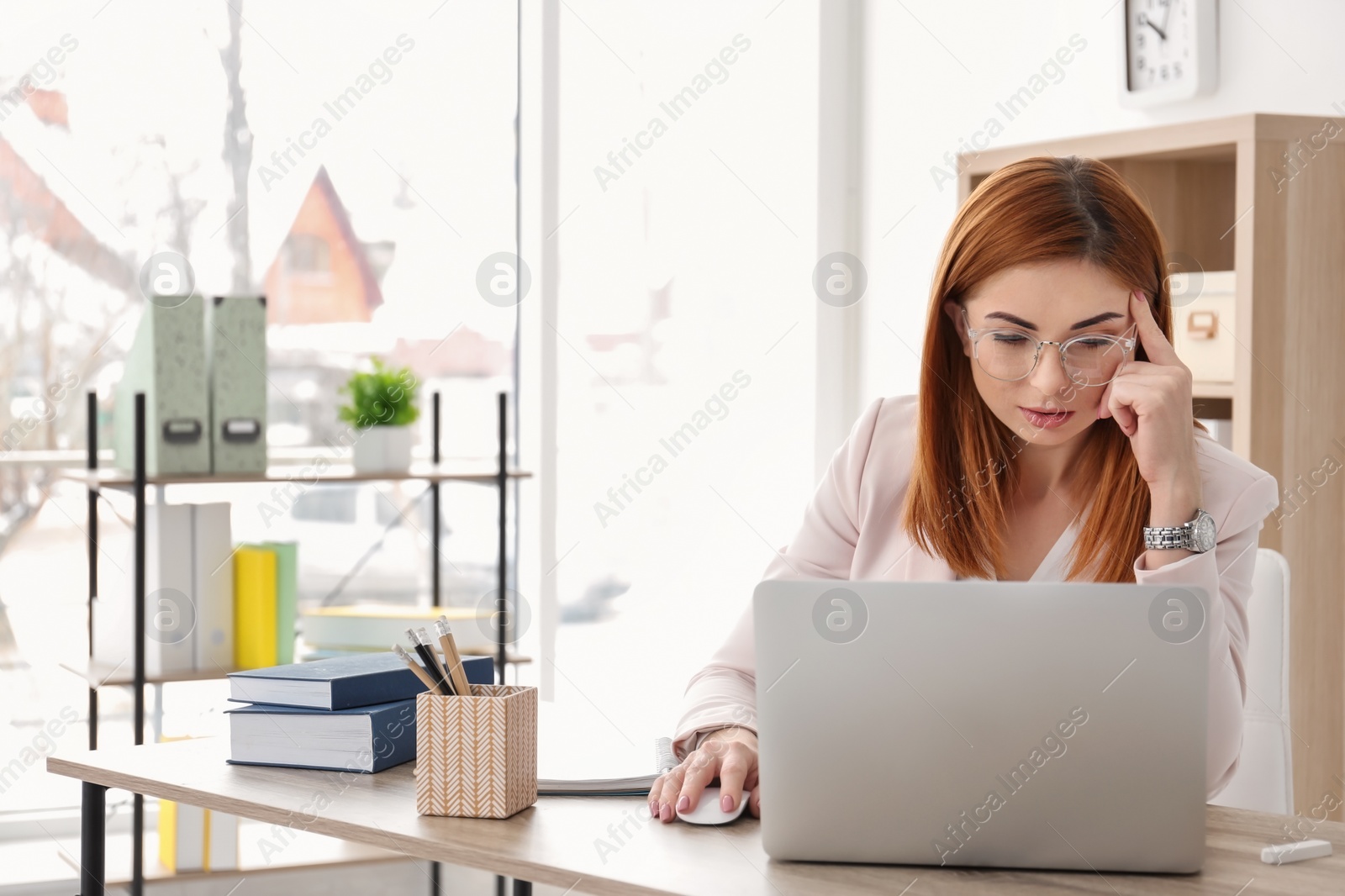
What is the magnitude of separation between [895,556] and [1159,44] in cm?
184

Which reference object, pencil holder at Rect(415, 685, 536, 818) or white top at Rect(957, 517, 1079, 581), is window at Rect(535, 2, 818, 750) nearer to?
white top at Rect(957, 517, 1079, 581)

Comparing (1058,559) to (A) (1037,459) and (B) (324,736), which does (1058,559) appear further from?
(B) (324,736)

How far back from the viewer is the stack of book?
1274 mm

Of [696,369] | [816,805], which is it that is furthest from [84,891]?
[696,369]

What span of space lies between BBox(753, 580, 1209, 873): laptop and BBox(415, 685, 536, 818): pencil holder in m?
0.25

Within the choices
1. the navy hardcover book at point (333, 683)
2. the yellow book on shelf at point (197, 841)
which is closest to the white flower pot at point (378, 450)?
the yellow book on shelf at point (197, 841)

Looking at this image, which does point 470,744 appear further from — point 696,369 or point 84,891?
point 696,369

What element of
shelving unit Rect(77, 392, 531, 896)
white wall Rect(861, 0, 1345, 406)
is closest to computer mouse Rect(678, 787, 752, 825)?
shelving unit Rect(77, 392, 531, 896)

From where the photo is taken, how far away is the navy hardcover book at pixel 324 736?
1.28m

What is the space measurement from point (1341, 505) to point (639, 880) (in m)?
1.83

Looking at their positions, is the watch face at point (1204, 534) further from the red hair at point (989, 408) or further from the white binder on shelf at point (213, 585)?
the white binder on shelf at point (213, 585)

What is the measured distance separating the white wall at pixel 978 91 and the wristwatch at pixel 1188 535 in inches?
63.1

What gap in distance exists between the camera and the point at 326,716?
4.19ft

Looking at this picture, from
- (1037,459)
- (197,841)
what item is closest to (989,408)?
(1037,459)
